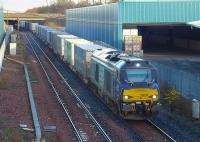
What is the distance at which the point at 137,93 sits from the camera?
63.8 ft

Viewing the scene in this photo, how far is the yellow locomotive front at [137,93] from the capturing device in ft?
63.7

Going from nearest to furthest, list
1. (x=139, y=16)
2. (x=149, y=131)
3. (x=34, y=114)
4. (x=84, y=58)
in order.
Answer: (x=149, y=131)
(x=34, y=114)
(x=84, y=58)
(x=139, y=16)

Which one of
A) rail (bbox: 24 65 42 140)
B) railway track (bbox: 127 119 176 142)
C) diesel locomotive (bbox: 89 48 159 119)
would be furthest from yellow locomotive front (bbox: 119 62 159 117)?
rail (bbox: 24 65 42 140)

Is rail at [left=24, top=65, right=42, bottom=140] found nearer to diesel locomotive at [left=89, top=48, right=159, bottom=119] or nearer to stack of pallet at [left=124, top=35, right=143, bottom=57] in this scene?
diesel locomotive at [left=89, top=48, right=159, bottom=119]

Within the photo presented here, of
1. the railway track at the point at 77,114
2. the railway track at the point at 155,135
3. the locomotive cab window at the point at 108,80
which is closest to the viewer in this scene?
the railway track at the point at 155,135

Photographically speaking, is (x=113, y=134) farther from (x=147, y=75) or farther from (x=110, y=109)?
(x=110, y=109)

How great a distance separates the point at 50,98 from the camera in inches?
1061

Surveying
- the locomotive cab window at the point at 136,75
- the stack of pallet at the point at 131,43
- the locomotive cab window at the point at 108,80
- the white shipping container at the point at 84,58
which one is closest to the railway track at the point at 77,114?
the white shipping container at the point at 84,58

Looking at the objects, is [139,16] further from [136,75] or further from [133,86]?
[133,86]

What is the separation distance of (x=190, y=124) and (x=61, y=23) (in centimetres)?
13628

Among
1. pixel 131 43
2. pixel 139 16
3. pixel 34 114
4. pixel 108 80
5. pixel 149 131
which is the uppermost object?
pixel 139 16

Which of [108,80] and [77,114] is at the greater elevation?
[108,80]

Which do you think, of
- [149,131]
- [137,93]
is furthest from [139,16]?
[149,131]

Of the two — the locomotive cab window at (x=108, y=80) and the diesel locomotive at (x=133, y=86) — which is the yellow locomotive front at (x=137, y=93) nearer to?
the diesel locomotive at (x=133, y=86)
